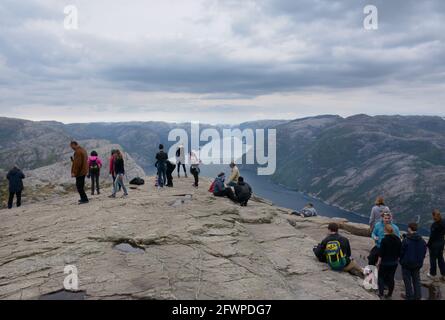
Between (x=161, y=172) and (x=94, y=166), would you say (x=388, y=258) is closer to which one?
(x=161, y=172)

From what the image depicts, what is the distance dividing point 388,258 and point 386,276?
0.88 meters

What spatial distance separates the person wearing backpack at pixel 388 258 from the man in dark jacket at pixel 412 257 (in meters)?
0.45

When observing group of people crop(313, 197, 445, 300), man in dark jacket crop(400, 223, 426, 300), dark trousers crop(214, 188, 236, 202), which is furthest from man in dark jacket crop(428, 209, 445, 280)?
dark trousers crop(214, 188, 236, 202)

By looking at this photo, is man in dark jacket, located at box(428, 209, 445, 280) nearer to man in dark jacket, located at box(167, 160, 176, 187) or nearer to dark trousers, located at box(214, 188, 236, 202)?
dark trousers, located at box(214, 188, 236, 202)

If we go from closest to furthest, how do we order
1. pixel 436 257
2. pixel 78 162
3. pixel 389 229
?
pixel 389 229
pixel 436 257
pixel 78 162

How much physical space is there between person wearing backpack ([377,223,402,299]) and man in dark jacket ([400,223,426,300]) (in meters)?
0.45

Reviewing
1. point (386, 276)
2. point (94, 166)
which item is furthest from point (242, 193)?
point (386, 276)

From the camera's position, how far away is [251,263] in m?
14.0

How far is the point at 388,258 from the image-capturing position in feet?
45.0

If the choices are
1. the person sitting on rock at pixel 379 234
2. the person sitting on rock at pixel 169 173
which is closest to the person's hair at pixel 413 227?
the person sitting on rock at pixel 379 234

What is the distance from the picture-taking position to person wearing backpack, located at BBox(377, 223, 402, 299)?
44.2ft

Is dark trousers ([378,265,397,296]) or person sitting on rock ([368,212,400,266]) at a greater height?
person sitting on rock ([368,212,400,266])
